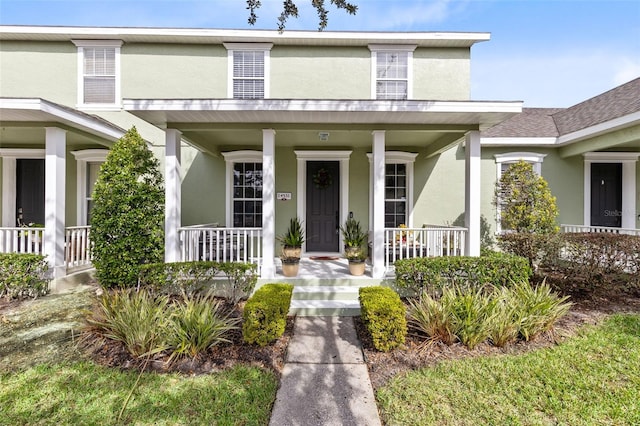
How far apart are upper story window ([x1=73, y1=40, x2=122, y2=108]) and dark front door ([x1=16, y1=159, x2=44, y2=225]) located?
213 cm

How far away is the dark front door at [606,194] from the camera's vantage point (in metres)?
8.41

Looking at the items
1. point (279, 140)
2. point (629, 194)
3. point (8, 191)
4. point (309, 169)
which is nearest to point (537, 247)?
point (629, 194)

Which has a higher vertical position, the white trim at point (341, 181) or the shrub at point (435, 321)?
the white trim at point (341, 181)

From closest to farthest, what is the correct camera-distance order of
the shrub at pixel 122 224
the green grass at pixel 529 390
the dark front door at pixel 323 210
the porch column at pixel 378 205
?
the green grass at pixel 529 390, the shrub at pixel 122 224, the porch column at pixel 378 205, the dark front door at pixel 323 210

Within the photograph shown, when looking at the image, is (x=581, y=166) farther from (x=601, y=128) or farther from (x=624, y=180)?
(x=601, y=128)

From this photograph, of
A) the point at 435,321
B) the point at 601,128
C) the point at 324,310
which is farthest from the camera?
the point at 601,128

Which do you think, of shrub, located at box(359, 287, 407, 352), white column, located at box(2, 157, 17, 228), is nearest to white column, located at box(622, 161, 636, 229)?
shrub, located at box(359, 287, 407, 352)

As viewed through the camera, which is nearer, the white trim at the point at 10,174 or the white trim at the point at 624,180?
the white trim at the point at 10,174

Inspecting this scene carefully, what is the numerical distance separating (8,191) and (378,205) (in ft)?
31.0

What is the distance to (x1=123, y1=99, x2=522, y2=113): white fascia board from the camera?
5137 millimetres

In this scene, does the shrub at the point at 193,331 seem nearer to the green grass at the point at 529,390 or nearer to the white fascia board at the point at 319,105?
the green grass at the point at 529,390

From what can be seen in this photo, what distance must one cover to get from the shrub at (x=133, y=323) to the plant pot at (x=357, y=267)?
322 centimetres

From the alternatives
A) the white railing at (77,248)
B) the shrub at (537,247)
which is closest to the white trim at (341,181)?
the shrub at (537,247)

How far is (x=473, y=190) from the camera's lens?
567 centimetres
